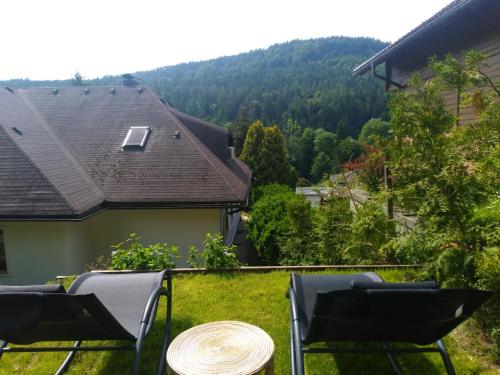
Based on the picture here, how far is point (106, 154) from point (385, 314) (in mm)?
10336

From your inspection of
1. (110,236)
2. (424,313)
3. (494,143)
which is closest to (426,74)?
(494,143)

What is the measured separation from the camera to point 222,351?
95.6 inches

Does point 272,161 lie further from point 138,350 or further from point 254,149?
point 138,350

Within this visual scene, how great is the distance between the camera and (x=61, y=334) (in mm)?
2545

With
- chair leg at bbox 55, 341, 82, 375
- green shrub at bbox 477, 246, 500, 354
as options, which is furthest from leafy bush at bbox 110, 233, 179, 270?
green shrub at bbox 477, 246, 500, 354

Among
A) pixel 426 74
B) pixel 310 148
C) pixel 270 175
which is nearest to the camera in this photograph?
pixel 426 74

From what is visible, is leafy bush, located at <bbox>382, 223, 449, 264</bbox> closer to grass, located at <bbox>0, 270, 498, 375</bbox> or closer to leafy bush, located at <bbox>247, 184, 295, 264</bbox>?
grass, located at <bbox>0, 270, 498, 375</bbox>

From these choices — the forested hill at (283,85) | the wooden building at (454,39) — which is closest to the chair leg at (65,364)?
the wooden building at (454,39)

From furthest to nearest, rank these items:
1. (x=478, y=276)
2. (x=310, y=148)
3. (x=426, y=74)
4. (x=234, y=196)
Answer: (x=310, y=148) < (x=234, y=196) < (x=426, y=74) < (x=478, y=276)

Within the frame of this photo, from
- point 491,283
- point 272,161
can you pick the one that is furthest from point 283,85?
point 491,283

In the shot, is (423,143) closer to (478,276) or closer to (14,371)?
(478,276)

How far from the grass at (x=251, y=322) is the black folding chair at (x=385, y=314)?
24.0 inches

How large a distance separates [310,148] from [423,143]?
2101 inches

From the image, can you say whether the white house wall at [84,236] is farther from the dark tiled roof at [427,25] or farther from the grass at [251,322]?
the dark tiled roof at [427,25]
